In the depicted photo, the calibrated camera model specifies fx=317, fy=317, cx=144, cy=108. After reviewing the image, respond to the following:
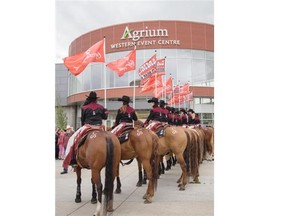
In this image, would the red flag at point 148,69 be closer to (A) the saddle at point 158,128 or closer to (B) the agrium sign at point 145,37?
(A) the saddle at point 158,128

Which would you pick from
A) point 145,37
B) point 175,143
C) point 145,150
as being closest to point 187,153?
point 175,143

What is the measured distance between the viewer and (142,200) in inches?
294

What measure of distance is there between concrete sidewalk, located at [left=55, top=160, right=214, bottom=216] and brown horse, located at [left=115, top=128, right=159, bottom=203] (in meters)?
0.46

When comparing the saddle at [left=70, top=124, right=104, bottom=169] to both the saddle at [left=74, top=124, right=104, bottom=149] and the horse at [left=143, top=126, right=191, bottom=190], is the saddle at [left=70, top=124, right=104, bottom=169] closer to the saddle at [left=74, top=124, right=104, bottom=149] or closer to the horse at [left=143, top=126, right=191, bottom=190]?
the saddle at [left=74, top=124, right=104, bottom=149]

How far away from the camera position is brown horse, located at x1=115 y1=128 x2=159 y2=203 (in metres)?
7.41

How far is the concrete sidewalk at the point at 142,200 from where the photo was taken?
637 cm

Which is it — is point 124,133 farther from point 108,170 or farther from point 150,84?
point 150,84

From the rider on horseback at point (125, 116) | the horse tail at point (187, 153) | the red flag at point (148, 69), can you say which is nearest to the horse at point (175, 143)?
the horse tail at point (187, 153)
